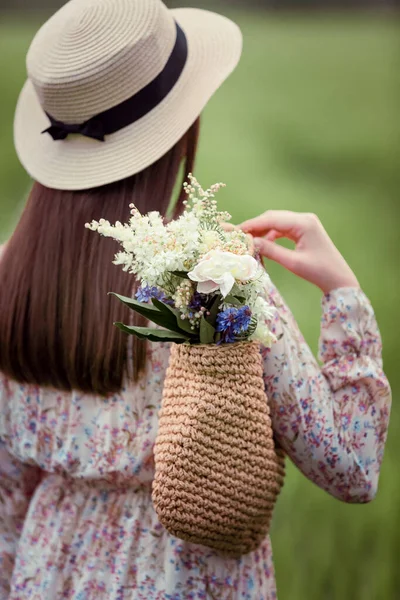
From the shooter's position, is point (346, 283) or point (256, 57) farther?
point (256, 57)

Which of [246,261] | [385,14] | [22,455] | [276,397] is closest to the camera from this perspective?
[246,261]

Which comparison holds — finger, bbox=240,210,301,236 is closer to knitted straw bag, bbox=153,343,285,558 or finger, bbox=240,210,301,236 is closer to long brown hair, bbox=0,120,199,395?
long brown hair, bbox=0,120,199,395

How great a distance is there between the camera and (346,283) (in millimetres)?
1016

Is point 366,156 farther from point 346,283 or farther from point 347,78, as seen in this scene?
point 346,283

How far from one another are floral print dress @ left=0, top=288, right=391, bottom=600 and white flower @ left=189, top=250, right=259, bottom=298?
196 mm

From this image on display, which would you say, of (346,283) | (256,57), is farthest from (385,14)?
(346,283)

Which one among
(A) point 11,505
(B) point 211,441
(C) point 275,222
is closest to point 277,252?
(C) point 275,222

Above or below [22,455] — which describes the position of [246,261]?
above

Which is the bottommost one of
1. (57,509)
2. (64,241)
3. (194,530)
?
(57,509)

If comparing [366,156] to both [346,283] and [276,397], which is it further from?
[276,397]

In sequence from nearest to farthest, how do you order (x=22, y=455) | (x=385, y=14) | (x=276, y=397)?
(x=276, y=397)
(x=22, y=455)
(x=385, y=14)

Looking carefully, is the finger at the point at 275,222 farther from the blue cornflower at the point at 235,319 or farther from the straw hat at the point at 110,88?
the blue cornflower at the point at 235,319

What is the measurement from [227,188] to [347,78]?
0.34 metres

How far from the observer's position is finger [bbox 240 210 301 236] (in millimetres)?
1025
